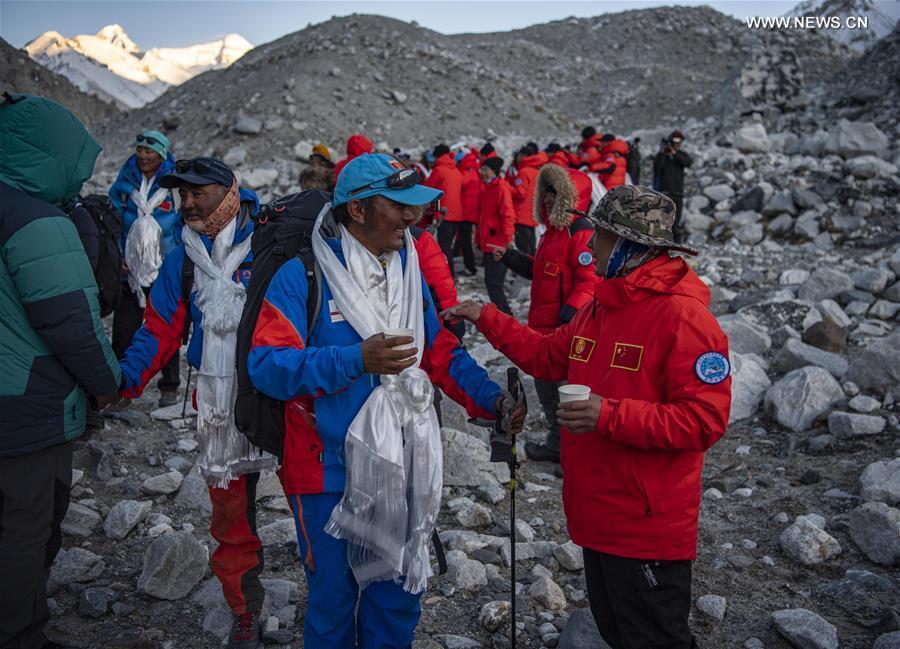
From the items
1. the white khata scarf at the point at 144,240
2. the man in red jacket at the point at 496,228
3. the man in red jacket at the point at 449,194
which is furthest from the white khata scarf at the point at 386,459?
the man in red jacket at the point at 449,194

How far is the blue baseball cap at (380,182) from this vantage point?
2.46m

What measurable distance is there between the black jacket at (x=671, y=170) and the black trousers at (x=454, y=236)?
13.3 ft

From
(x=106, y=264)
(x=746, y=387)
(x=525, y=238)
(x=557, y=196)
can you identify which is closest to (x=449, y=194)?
(x=525, y=238)

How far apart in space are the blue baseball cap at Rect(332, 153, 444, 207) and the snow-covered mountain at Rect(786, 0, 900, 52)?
52.9m

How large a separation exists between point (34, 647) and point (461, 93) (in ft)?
90.2

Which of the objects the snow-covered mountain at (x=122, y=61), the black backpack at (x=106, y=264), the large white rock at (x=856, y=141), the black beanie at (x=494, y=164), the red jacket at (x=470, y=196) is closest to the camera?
the black backpack at (x=106, y=264)

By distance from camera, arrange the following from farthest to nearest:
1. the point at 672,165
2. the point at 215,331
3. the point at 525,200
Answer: the point at 672,165 → the point at 525,200 → the point at 215,331

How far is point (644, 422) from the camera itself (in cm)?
223

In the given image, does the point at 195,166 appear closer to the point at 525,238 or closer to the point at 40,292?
the point at 40,292

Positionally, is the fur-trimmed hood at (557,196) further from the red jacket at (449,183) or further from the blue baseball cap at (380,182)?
the red jacket at (449,183)

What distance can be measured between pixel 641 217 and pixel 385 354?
1064mm

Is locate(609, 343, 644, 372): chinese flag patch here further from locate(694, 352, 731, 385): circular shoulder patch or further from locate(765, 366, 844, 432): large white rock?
locate(765, 366, 844, 432): large white rock

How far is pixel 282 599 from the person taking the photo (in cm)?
376

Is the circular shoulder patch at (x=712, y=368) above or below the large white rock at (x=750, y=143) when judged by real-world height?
below
